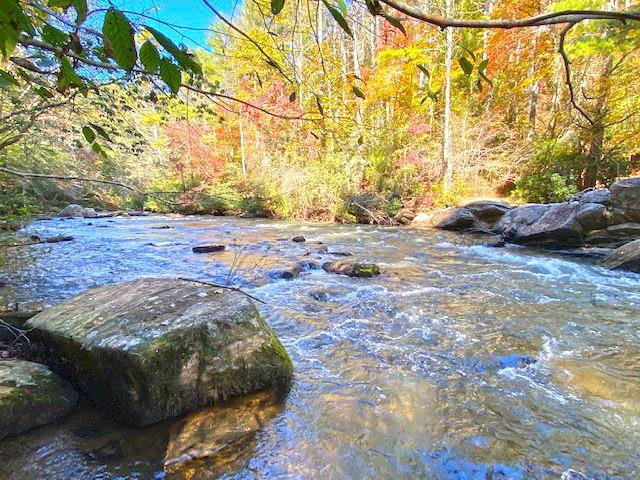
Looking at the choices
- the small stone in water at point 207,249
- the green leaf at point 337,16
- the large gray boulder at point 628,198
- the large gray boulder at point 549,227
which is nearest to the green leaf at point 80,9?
the green leaf at point 337,16

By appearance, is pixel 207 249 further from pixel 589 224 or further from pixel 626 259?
pixel 589 224

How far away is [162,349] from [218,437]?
619mm

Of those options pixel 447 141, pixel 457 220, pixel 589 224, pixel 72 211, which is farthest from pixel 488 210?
pixel 72 211

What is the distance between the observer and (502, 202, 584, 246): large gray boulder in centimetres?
Answer: 774

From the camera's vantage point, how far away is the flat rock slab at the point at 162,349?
2.10m

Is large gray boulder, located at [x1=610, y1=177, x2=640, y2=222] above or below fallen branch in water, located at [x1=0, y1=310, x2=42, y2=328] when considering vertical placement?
above

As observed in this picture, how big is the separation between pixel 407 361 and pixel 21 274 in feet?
19.3

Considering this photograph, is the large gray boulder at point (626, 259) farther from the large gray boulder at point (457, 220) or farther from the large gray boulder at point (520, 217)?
the large gray boulder at point (457, 220)

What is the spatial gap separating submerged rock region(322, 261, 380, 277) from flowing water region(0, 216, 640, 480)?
0.80 ft

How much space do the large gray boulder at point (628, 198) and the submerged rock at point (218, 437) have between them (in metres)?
8.50

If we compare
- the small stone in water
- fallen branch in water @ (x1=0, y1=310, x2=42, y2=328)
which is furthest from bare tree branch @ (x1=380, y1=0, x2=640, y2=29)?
the small stone in water

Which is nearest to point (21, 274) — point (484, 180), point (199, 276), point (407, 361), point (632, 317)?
point (199, 276)

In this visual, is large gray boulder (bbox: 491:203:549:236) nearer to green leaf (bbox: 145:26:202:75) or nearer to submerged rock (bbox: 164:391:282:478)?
submerged rock (bbox: 164:391:282:478)

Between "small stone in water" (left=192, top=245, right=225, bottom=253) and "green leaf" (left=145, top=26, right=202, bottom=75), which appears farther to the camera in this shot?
"small stone in water" (left=192, top=245, right=225, bottom=253)
